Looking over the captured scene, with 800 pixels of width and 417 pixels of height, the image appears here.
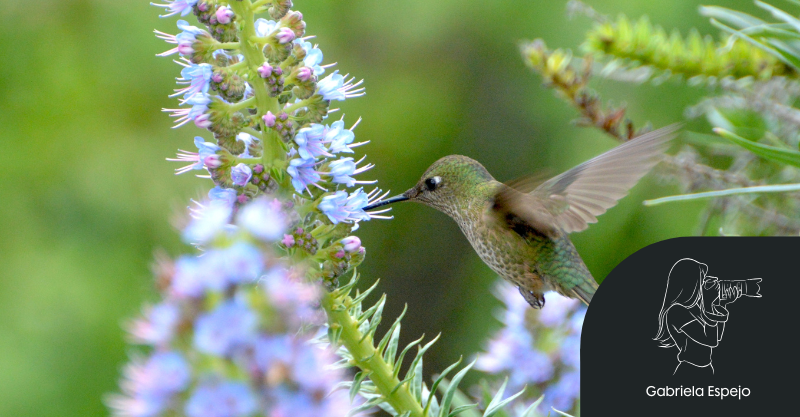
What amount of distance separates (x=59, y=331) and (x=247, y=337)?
2.98m

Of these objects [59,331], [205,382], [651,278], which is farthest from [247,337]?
[59,331]

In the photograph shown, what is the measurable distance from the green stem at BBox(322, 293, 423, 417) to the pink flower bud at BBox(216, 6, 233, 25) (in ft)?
1.36

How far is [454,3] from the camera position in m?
3.39

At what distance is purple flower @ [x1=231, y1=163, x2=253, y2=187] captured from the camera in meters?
1.04

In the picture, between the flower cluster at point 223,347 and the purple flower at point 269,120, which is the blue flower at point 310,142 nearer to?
the purple flower at point 269,120

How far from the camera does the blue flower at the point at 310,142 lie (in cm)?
102

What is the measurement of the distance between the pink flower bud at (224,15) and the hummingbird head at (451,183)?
785 millimetres

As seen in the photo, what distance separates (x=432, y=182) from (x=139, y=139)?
2198mm

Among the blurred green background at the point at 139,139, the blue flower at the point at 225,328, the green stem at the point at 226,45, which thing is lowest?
the blurred green background at the point at 139,139

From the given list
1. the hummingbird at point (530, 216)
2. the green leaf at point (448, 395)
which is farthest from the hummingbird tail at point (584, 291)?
the green leaf at point (448, 395)

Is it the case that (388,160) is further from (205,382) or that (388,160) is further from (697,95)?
(205,382)

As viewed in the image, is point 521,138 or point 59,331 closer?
point 59,331

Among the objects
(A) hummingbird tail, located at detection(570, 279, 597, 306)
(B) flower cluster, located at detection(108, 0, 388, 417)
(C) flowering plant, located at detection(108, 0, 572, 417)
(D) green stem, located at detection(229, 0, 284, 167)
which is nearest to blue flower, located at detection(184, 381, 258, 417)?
(B) flower cluster, located at detection(108, 0, 388, 417)

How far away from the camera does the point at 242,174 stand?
1036mm
